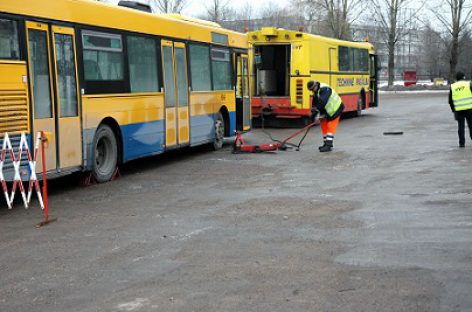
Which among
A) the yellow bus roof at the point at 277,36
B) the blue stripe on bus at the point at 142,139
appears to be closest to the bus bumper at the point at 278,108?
the yellow bus roof at the point at 277,36

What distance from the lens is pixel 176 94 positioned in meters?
15.0

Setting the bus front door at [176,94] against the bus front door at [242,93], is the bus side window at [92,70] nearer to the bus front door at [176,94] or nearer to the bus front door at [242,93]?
the bus front door at [176,94]

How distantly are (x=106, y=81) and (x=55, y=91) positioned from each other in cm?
170

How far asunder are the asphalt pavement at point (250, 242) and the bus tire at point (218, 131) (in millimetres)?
3754

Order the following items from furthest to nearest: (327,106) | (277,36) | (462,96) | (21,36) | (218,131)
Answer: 1. (277,36)
2. (218,131)
3. (327,106)
4. (462,96)
5. (21,36)

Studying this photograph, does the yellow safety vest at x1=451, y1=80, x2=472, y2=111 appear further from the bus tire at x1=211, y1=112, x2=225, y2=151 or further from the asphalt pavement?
the bus tire at x1=211, y1=112, x2=225, y2=151

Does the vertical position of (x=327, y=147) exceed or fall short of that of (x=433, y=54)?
it falls short

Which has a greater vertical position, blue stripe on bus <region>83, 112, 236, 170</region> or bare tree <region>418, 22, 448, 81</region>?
bare tree <region>418, 22, 448, 81</region>

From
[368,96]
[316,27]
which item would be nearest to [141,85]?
[368,96]

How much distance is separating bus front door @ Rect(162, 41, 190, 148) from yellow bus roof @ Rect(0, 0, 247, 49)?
0.35m

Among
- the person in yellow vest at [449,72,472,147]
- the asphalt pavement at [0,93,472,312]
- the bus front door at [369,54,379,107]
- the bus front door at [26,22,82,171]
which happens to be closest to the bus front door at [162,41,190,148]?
the asphalt pavement at [0,93,472,312]

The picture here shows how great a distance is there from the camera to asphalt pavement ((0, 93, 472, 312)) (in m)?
5.51

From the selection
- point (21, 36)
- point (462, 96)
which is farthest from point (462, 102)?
point (21, 36)

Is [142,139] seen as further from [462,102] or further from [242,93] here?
[462,102]
